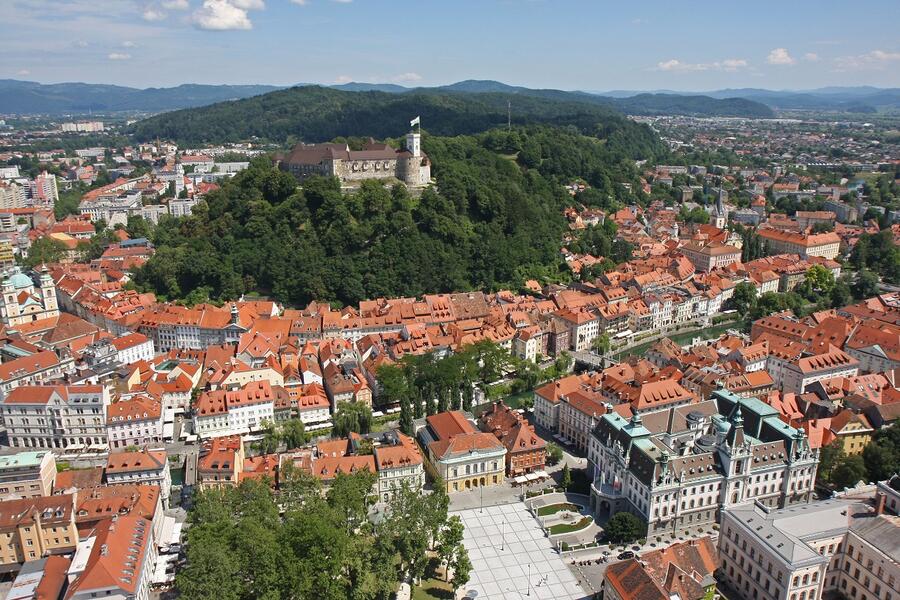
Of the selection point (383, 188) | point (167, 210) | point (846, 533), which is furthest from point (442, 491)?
point (167, 210)

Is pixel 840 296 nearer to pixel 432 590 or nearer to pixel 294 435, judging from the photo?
pixel 294 435

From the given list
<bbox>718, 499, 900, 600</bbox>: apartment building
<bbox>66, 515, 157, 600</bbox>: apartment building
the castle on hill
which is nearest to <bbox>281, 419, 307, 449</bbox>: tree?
<bbox>66, 515, 157, 600</bbox>: apartment building

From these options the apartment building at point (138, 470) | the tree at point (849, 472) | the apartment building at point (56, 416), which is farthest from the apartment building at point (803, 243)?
the apartment building at point (56, 416)

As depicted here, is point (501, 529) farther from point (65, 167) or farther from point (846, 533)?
point (65, 167)

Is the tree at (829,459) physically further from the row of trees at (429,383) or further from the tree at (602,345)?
the tree at (602,345)

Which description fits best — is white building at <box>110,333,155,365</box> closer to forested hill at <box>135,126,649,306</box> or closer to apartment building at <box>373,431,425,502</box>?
forested hill at <box>135,126,649,306</box>

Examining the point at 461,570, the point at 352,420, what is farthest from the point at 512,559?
the point at 352,420
